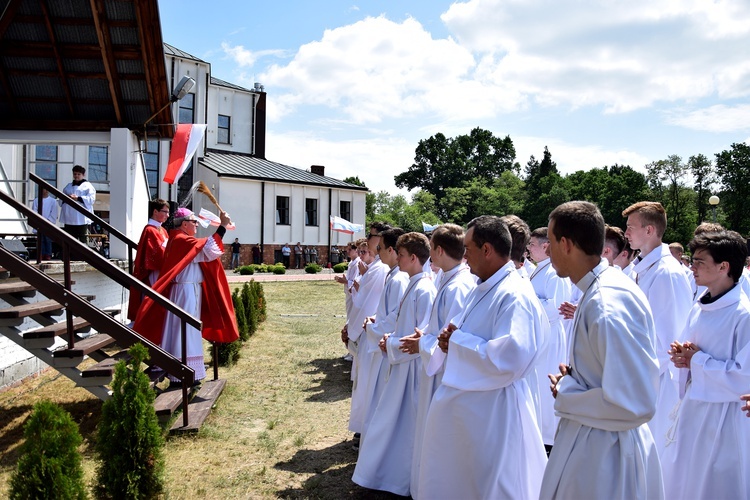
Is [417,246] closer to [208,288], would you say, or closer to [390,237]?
[390,237]

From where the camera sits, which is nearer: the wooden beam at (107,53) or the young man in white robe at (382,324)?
the young man in white robe at (382,324)

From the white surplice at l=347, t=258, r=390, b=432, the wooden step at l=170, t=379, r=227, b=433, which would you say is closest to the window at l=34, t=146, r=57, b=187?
the wooden step at l=170, t=379, r=227, b=433

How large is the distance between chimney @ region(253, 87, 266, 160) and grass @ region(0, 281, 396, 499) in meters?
34.0

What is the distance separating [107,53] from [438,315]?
9.81m

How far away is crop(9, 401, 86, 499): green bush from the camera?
3.02 meters

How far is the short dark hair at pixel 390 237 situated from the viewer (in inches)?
240

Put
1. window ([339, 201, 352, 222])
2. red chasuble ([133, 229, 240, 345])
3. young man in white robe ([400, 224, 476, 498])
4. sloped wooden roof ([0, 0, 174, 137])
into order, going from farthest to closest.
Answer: window ([339, 201, 352, 222]), sloped wooden roof ([0, 0, 174, 137]), red chasuble ([133, 229, 240, 345]), young man in white robe ([400, 224, 476, 498])

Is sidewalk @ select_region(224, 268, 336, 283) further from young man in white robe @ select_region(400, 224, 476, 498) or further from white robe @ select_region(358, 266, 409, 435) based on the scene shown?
young man in white robe @ select_region(400, 224, 476, 498)

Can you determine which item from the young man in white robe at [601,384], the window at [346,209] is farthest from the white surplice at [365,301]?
the window at [346,209]

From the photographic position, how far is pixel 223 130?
4238 centimetres

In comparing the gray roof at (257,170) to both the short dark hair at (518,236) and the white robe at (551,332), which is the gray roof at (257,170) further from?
the short dark hair at (518,236)

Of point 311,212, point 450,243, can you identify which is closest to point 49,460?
point 450,243

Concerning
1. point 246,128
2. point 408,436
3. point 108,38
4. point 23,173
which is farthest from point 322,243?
point 408,436

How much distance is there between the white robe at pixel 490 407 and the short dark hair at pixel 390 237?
2344 millimetres
